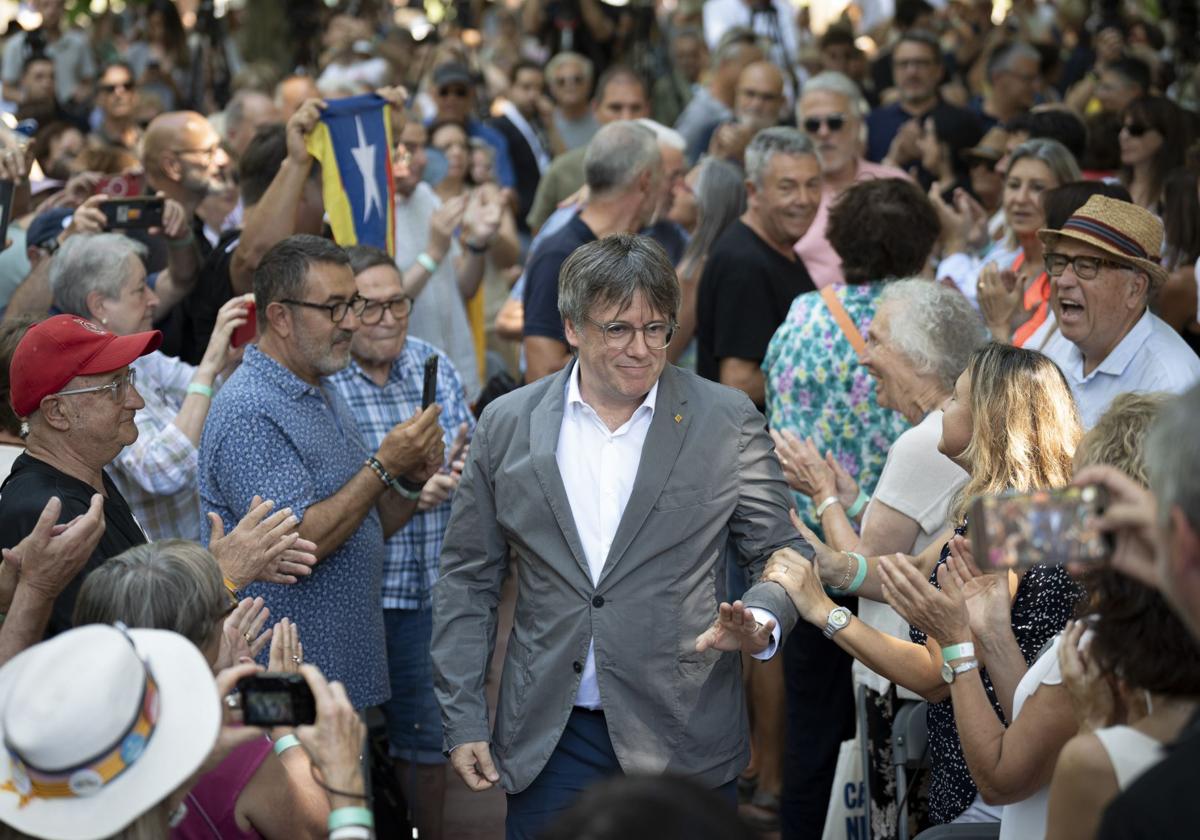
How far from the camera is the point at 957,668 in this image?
325 centimetres

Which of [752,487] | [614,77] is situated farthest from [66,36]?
[752,487]

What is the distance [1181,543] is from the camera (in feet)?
6.28

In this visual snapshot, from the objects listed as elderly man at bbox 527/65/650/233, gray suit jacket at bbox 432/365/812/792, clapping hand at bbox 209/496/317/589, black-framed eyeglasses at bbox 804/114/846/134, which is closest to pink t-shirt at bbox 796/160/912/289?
black-framed eyeglasses at bbox 804/114/846/134

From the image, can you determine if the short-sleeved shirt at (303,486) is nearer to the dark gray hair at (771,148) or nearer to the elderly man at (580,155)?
the dark gray hair at (771,148)

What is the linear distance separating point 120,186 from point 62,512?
130 inches

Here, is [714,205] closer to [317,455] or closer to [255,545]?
[317,455]

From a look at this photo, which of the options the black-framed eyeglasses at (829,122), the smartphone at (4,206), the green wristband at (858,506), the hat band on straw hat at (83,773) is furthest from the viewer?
the black-framed eyeglasses at (829,122)

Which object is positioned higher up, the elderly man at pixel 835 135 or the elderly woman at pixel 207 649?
the elderly man at pixel 835 135

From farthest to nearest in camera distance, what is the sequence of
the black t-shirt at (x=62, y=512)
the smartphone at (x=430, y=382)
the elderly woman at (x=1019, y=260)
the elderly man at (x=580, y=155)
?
the elderly man at (x=580, y=155) → the elderly woman at (x=1019, y=260) → the smartphone at (x=430, y=382) → the black t-shirt at (x=62, y=512)

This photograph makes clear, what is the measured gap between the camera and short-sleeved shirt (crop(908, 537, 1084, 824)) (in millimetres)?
3408

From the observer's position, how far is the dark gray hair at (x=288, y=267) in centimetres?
445

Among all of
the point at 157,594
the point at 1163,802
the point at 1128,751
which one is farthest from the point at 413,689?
the point at 1163,802

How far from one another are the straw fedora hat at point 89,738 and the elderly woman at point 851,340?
9.12 feet

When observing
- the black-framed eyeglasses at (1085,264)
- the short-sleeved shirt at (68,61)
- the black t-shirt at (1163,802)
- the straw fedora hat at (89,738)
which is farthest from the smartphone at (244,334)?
the short-sleeved shirt at (68,61)
